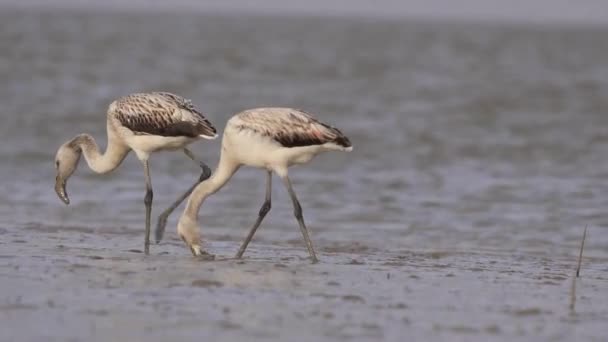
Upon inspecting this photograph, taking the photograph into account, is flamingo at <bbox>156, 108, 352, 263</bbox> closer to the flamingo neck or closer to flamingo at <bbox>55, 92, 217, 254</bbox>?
flamingo at <bbox>55, 92, 217, 254</bbox>

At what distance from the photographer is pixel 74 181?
1619cm

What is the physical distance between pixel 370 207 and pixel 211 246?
3.69 meters

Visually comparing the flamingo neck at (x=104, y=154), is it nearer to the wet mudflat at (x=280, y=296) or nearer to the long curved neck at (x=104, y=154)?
the long curved neck at (x=104, y=154)

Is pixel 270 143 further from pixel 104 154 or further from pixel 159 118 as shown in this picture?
pixel 104 154

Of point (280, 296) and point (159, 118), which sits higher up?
point (159, 118)

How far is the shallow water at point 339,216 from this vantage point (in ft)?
26.1

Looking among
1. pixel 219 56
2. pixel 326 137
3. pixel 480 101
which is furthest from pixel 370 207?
pixel 219 56

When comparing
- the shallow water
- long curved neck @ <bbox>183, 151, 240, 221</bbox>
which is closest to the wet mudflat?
the shallow water

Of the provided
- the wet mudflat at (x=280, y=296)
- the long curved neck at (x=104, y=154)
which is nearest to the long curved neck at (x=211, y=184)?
the wet mudflat at (x=280, y=296)

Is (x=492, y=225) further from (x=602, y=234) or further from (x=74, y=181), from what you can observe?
(x=74, y=181)

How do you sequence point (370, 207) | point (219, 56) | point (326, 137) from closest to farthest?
point (326, 137), point (370, 207), point (219, 56)

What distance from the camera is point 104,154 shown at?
11648mm

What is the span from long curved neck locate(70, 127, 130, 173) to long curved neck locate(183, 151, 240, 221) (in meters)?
0.99

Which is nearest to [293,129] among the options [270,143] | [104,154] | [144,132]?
[270,143]
